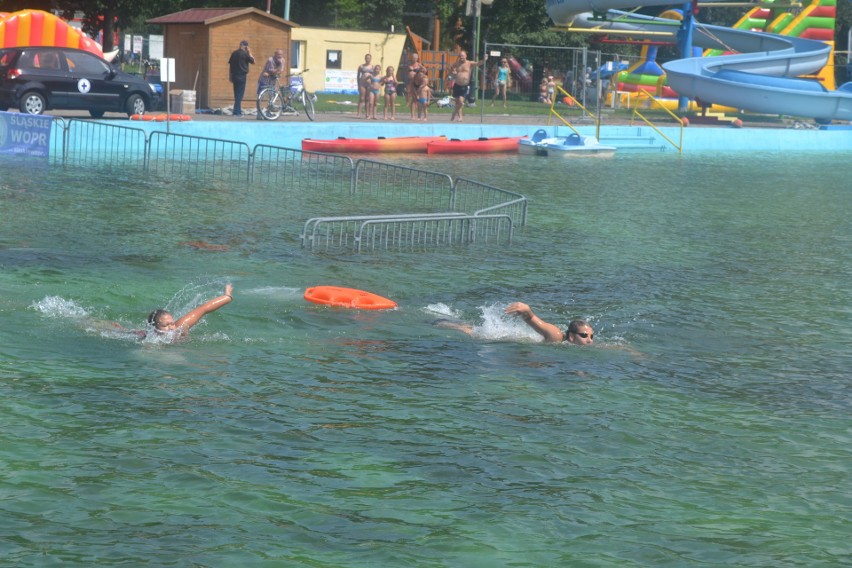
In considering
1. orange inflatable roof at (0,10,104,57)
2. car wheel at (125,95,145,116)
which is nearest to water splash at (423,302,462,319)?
car wheel at (125,95,145,116)

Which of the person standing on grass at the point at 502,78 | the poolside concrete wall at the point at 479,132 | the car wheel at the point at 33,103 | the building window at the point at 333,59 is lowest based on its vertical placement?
the poolside concrete wall at the point at 479,132

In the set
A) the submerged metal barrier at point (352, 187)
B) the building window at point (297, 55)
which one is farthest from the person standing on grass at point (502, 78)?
the submerged metal barrier at point (352, 187)

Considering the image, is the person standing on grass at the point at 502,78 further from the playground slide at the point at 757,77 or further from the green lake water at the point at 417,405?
the green lake water at the point at 417,405

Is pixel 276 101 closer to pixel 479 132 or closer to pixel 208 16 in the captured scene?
pixel 208 16

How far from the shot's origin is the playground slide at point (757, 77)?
141ft

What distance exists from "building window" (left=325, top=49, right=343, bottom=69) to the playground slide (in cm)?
1135

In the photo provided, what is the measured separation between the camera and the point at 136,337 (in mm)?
11305

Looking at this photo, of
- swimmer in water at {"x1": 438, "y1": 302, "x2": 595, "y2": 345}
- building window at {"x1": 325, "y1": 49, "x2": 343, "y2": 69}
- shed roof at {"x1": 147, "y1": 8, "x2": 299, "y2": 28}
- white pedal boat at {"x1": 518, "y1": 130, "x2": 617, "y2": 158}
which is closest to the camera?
swimmer in water at {"x1": 438, "y1": 302, "x2": 595, "y2": 345}

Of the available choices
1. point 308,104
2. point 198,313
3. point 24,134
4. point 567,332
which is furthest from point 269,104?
point 567,332

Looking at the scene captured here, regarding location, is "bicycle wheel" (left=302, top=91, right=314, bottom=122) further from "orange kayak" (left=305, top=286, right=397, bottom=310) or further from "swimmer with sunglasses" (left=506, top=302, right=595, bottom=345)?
"swimmer with sunglasses" (left=506, top=302, right=595, bottom=345)

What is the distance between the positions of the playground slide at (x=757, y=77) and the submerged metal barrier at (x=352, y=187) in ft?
62.7

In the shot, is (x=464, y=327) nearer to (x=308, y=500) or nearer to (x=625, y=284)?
(x=625, y=284)

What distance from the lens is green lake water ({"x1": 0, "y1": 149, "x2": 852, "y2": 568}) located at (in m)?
7.17

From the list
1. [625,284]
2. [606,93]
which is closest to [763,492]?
[625,284]
